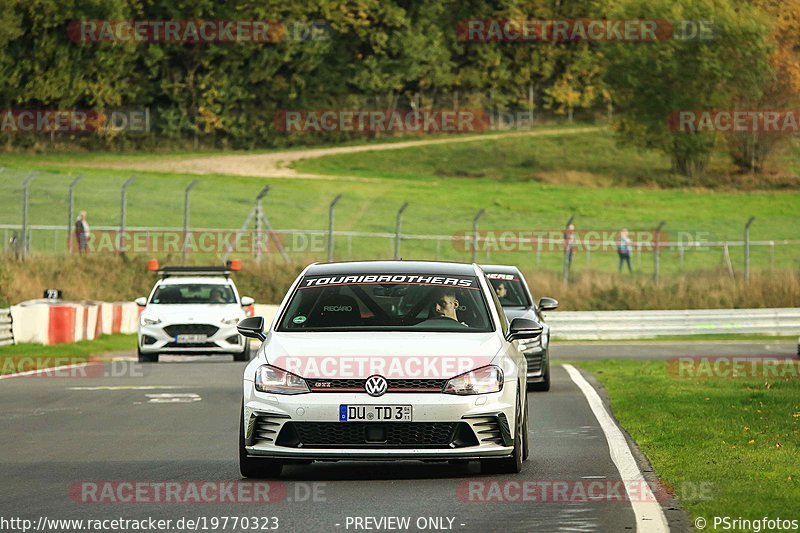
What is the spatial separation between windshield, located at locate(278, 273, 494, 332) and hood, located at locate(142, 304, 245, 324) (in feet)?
51.9

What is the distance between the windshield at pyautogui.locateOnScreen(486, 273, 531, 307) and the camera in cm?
2180

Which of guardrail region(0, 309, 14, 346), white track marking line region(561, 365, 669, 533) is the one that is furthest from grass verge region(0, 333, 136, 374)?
white track marking line region(561, 365, 669, 533)

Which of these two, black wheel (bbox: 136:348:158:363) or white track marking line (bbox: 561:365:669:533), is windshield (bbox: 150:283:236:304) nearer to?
black wheel (bbox: 136:348:158:363)

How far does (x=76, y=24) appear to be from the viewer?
275 ft

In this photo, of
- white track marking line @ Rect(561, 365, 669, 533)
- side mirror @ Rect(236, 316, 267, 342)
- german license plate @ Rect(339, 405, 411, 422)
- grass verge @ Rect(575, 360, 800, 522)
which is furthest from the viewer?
side mirror @ Rect(236, 316, 267, 342)

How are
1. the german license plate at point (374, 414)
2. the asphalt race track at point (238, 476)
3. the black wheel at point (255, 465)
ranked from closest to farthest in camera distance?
the asphalt race track at point (238, 476), the german license plate at point (374, 414), the black wheel at point (255, 465)

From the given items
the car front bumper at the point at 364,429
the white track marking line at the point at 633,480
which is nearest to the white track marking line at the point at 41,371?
the white track marking line at the point at 633,480

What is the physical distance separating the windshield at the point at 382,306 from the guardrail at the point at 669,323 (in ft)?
87.3

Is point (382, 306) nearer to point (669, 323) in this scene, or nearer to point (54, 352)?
point (54, 352)

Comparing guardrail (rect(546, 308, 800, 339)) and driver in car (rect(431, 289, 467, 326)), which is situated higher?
driver in car (rect(431, 289, 467, 326))

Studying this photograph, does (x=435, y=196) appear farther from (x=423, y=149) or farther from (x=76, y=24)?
(x=76, y=24)

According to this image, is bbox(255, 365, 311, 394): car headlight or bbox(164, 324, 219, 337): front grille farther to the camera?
bbox(164, 324, 219, 337): front grille

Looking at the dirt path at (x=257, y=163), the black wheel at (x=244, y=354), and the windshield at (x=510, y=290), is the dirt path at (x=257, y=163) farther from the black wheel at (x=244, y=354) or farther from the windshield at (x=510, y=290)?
the windshield at (x=510, y=290)

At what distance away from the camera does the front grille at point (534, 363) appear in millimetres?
20344
